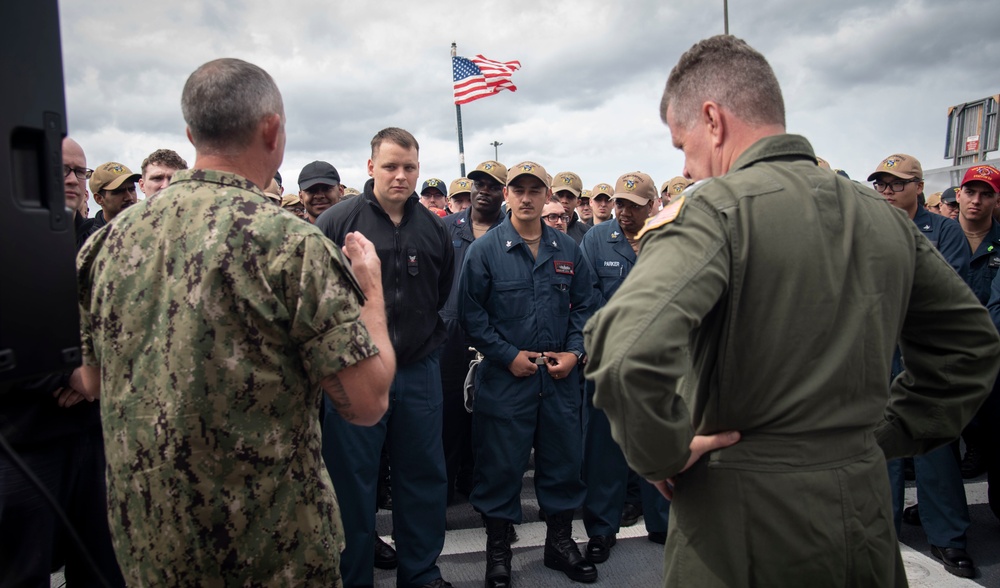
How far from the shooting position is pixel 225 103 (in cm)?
171

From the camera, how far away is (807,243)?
1463 millimetres

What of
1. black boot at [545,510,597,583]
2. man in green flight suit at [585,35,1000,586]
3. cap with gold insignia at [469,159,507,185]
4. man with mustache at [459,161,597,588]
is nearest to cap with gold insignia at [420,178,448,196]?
cap with gold insignia at [469,159,507,185]

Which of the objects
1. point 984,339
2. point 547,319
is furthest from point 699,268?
point 547,319

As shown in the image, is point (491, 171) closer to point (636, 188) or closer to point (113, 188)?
point (636, 188)

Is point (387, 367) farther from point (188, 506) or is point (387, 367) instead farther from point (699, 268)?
point (699, 268)

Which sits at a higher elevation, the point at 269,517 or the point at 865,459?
the point at 865,459

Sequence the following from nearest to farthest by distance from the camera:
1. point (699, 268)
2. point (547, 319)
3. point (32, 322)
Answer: point (32, 322) → point (699, 268) → point (547, 319)

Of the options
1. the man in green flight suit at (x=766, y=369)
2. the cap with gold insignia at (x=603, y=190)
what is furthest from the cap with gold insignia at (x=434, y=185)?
the man in green flight suit at (x=766, y=369)

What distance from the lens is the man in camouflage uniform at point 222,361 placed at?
1.60 meters

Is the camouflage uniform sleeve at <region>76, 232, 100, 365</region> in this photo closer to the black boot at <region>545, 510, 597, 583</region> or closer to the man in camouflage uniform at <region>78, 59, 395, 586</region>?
the man in camouflage uniform at <region>78, 59, 395, 586</region>

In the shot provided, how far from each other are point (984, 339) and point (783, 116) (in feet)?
2.66

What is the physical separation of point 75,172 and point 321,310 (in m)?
2.47

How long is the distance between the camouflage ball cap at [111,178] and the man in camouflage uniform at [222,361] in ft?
8.22

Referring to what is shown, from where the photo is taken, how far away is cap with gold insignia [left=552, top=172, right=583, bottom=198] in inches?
267
